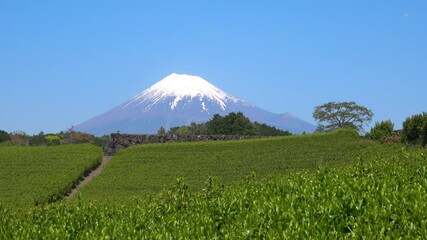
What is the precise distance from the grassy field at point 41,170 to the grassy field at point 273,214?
13086 mm

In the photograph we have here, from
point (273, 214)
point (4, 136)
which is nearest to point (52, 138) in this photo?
point (4, 136)

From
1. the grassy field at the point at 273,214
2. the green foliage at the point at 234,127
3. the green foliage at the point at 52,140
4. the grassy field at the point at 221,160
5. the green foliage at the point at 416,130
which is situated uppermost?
the green foliage at the point at 234,127

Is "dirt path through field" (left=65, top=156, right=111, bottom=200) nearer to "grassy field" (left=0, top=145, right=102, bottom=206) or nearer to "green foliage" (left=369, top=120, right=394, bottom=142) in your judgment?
"grassy field" (left=0, top=145, right=102, bottom=206)

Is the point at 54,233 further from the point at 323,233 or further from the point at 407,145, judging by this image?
the point at 407,145

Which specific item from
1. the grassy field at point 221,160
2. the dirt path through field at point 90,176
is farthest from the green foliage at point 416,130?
the dirt path through field at point 90,176

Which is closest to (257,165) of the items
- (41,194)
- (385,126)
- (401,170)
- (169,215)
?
(385,126)

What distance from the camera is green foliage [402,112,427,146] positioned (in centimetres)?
3278

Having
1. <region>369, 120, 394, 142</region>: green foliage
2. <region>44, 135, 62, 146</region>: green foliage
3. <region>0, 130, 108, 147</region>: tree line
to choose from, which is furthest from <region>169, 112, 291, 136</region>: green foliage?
<region>369, 120, 394, 142</region>: green foliage

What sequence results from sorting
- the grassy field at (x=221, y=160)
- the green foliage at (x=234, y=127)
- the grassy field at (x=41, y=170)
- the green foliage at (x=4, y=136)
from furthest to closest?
Result: the green foliage at (x=234, y=127) < the green foliage at (x=4, y=136) < the grassy field at (x=221, y=160) < the grassy field at (x=41, y=170)

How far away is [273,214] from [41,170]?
2585 centimetres

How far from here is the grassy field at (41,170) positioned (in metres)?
29.0

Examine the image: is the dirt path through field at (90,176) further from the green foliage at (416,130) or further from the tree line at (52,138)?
the tree line at (52,138)

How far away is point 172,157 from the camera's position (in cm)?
3703

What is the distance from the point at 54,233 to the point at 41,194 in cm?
1699
